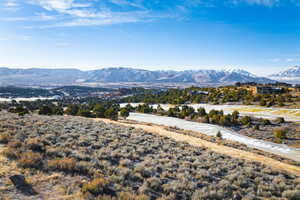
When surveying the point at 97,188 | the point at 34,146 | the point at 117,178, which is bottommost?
the point at 117,178

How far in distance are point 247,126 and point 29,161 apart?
4111 cm

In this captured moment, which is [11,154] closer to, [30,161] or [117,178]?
[30,161]

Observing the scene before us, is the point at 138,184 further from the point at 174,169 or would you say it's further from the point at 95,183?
the point at 174,169

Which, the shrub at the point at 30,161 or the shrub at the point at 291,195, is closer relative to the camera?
the shrub at the point at 30,161

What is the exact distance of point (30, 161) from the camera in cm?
840

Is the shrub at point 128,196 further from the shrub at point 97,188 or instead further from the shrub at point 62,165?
the shrub at point 62,165

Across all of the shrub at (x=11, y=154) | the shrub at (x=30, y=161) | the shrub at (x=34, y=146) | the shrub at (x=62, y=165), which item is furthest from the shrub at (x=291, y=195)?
the shrub at (x=11, y=154)

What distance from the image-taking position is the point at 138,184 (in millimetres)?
8367

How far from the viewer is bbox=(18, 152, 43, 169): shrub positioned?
8273 millimetres

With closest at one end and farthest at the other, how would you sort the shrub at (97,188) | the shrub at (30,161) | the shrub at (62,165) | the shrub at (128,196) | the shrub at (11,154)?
the shrub at (128,196) → the shrub at (97,188) → the shrub at (30,161) → the shrub at (62,165) → the shrub at (11,154)

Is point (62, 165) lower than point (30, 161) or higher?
lower

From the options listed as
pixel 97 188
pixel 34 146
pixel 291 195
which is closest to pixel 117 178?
pixel 97 188

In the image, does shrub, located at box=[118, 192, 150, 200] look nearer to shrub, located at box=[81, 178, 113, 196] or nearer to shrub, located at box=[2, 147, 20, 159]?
shrub, located at box=[81, 178, 113, 196]

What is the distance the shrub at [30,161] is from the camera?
827 cm
